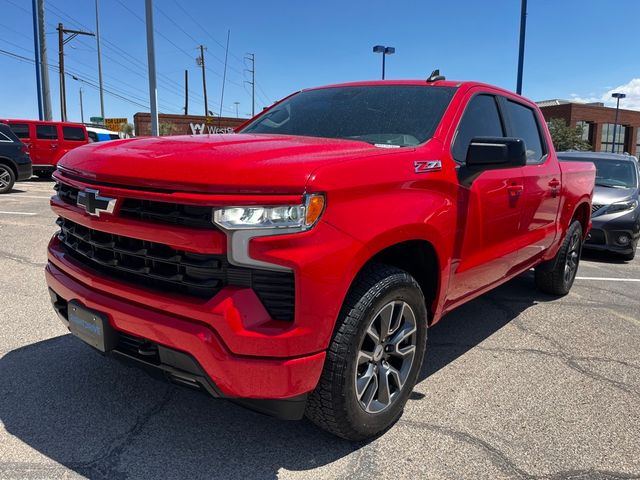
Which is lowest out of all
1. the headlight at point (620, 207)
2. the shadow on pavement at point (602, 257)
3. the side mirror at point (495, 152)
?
the shadow on pavement at point (602, 257)

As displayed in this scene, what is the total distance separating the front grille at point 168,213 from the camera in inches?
83.2

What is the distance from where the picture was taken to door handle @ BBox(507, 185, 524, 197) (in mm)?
3572

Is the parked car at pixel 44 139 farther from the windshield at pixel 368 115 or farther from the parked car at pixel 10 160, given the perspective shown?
the windshield at pixel 368 115

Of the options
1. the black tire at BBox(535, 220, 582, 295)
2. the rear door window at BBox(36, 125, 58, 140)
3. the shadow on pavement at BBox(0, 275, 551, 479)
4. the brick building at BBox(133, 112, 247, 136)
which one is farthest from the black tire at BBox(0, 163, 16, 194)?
the brick building at BBox(133, 112, 247, 136)

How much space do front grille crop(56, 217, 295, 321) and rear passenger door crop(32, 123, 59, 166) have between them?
55.6ft

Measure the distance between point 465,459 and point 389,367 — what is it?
1.81 feet

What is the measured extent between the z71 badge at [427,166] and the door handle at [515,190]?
95 centimetres

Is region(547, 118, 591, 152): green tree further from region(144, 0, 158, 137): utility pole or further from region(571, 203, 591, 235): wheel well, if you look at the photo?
region(571, 203, 591, 235): wheel well

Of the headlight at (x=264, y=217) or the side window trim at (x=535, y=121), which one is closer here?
the headlight at (x=264, y=217)

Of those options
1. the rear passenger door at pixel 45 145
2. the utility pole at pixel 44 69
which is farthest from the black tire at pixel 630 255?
the utility pole at pixel 44 69

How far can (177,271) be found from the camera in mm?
2215

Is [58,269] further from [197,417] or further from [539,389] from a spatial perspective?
[539,389]

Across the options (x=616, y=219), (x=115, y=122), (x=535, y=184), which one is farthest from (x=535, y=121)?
(x=115, y=122)

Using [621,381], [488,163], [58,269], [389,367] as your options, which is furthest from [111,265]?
[621,381]
